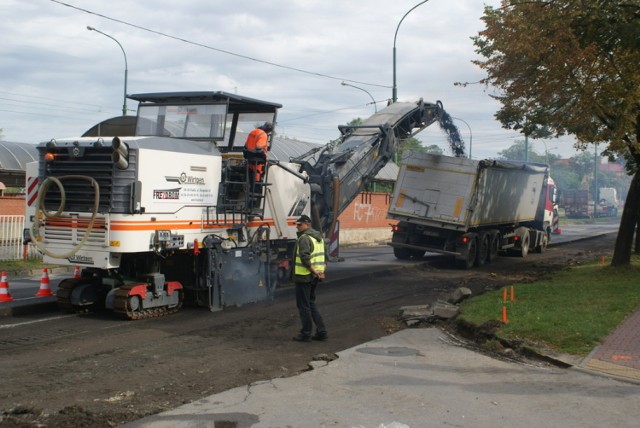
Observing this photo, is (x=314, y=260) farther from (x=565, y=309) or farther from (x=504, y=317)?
(x=565, y=309)

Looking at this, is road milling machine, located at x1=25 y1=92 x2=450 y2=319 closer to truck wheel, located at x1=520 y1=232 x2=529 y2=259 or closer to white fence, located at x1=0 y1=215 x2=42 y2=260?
white fence, located at x1=0 y1=215 x2=42 y2=260

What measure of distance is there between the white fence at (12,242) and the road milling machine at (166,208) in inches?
314

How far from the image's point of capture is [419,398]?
689 centimetres

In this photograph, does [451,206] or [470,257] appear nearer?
[451,206]

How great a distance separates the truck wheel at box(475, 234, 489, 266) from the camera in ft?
70.8

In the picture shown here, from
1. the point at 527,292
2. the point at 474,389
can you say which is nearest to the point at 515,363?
the point at 474,389

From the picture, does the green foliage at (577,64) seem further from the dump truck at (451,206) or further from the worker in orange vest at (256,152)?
the worker in orange vest at (256,152)

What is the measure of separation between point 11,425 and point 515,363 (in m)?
5.81

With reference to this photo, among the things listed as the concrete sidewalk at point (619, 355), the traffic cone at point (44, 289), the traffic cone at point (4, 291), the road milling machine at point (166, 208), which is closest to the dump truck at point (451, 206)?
the road milling machine at point (166, 208)

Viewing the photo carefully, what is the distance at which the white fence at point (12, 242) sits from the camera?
1927 cm

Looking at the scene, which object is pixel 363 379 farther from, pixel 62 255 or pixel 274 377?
pixel 62 255

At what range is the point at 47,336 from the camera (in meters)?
9.73

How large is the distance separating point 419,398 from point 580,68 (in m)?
11.1

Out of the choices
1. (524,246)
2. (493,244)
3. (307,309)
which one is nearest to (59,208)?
(307,309)
